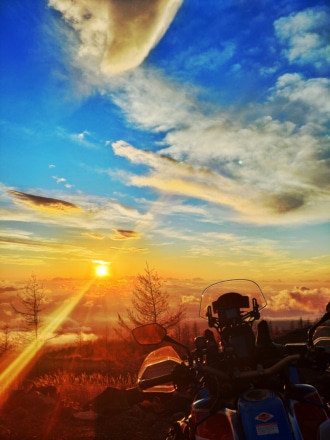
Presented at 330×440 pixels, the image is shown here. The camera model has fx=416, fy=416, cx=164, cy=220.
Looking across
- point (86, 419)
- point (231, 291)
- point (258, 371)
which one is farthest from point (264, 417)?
point (86, 419)

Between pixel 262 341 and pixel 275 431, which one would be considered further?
pixel 262 341

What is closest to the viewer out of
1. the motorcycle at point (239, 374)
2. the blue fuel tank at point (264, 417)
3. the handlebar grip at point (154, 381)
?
the blue fuel tank at point (264, 417)

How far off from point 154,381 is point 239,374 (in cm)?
66

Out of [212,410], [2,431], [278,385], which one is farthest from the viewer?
[2,431]

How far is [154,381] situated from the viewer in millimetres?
2990

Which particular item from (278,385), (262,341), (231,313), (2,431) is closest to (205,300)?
(231,313)

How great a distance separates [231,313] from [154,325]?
69cm

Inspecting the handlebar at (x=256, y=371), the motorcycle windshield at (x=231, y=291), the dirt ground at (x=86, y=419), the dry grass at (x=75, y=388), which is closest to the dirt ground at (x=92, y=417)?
the dirt ground at (x=86, y=419)

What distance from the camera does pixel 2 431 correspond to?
7.20 m

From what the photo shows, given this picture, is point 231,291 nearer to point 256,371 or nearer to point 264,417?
point 256,371

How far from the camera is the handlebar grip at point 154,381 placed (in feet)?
9.70

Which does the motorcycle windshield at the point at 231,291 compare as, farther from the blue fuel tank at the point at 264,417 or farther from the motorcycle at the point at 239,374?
the blue fuel tank at the point at 264,417

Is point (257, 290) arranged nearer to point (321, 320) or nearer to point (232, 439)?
point (321, 320)

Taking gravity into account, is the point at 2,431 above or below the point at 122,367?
above
